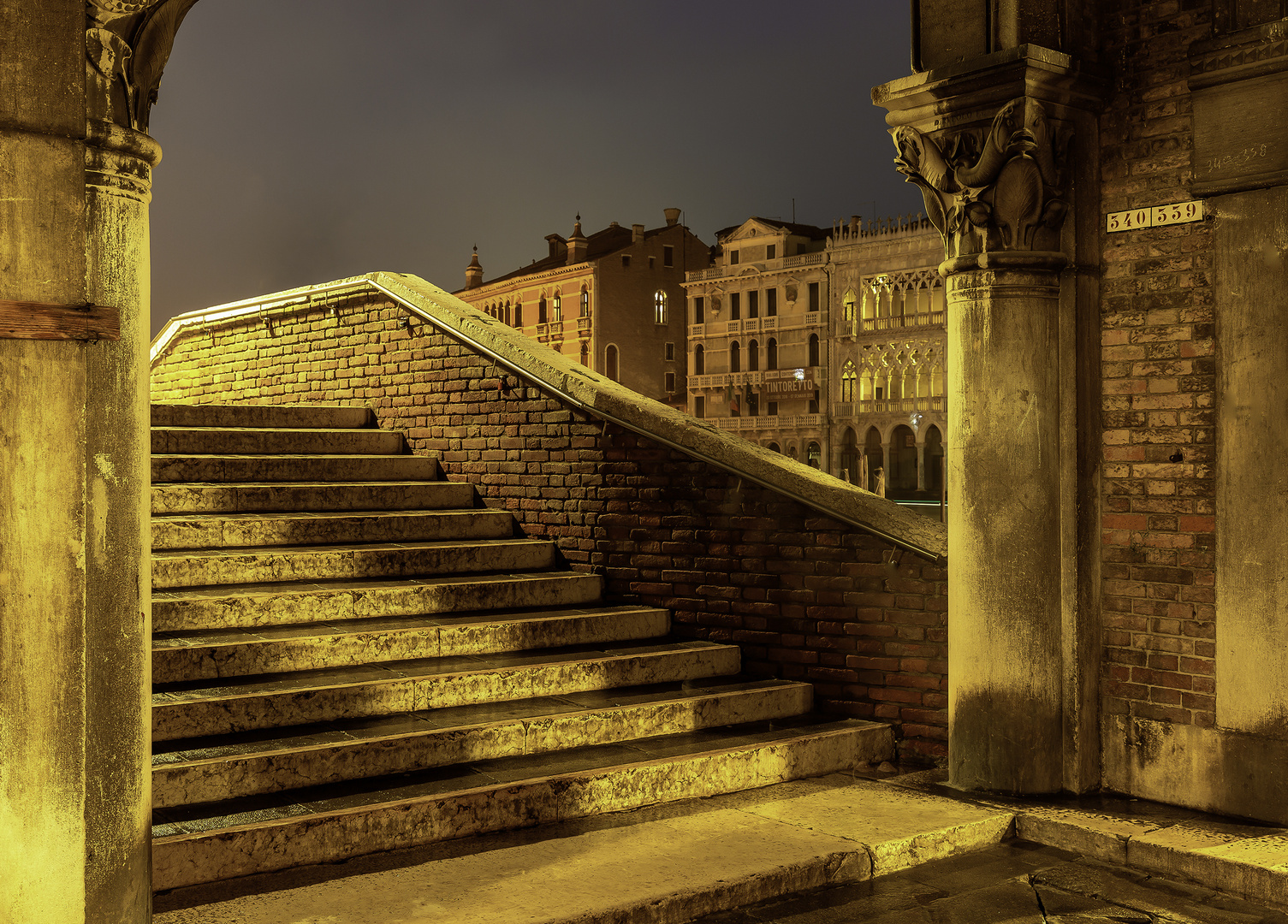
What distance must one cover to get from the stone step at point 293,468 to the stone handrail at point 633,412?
91cm

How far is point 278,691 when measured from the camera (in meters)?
4.56

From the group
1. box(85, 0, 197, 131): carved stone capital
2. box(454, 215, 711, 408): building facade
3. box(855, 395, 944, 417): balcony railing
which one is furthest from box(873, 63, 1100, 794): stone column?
box(454, 215, 711, 408): building facade

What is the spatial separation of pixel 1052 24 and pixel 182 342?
28.7ft

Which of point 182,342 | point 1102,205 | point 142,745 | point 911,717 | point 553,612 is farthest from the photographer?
point 182,342

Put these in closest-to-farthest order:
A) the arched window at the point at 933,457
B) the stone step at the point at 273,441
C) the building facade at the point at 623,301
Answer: the stone step at the point at 273,441, the arched window at the point at 933,457, the building facade at the point at 623,301

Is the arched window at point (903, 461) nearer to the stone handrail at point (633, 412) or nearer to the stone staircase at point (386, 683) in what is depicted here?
the stone handrail at point (633, 412)

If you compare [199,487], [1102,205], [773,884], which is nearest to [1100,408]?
[1102,205]

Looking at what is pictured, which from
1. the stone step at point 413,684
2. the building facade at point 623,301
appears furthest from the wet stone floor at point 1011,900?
the building facade at point 623,301

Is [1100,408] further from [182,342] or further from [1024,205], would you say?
[182,342]

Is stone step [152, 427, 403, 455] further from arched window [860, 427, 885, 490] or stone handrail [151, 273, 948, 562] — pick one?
arched window [860, 427, 885, 490]

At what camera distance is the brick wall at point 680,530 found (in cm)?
539

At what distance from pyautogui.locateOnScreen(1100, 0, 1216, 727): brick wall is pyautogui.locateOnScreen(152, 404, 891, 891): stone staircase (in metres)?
1.29

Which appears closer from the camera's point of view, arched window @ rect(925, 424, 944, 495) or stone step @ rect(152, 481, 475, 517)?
stone step @ rect(152, 481, 475, 517)

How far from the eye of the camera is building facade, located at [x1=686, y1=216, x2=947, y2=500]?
4781 cm
